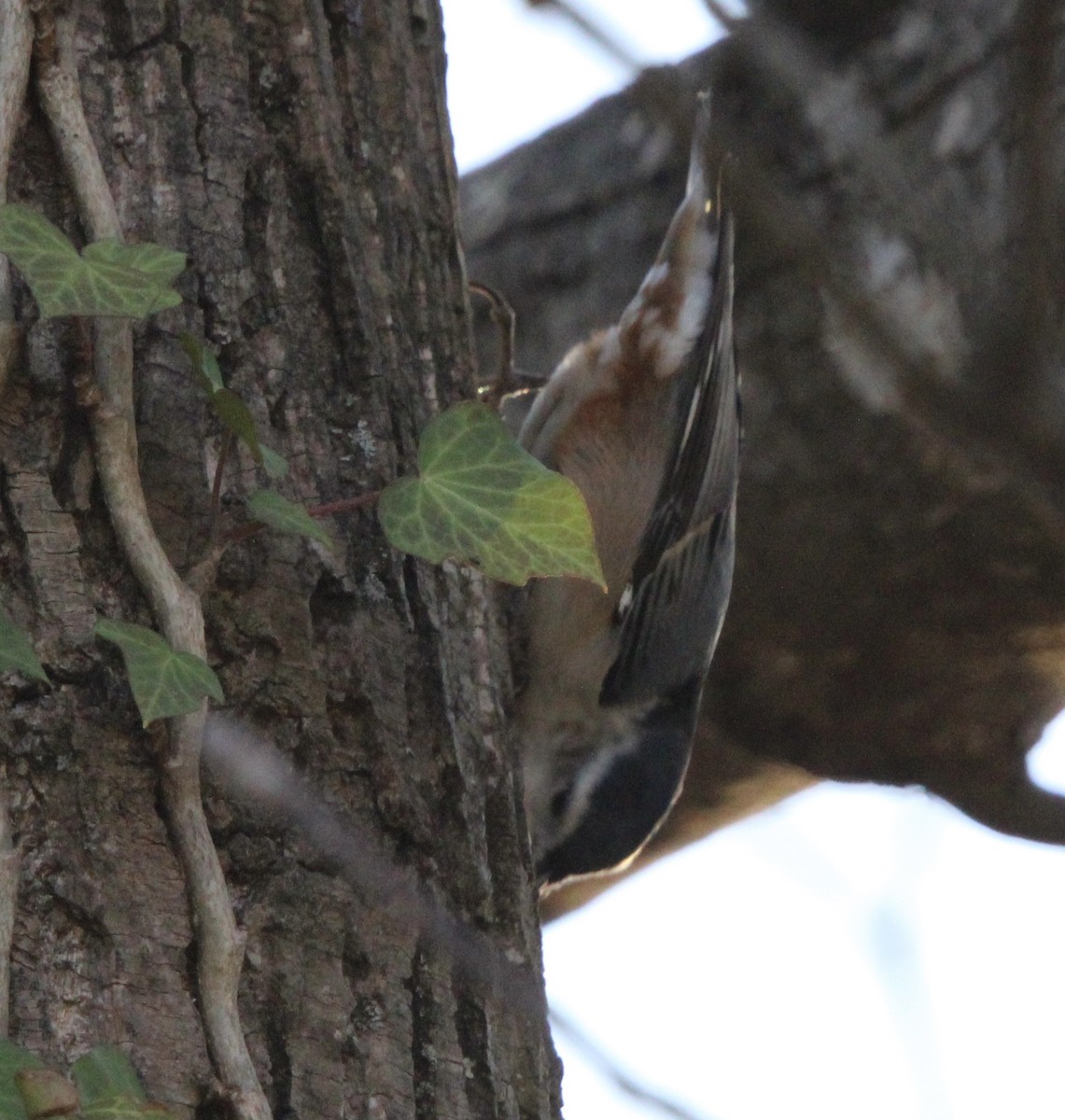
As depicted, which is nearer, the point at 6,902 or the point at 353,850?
the point at 6,902

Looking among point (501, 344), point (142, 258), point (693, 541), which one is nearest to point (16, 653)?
point (142, 258)

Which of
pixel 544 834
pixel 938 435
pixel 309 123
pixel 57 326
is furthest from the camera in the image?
pixel 544 834

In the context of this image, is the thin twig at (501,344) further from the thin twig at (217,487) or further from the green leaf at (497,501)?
the thin twig at (217,487)

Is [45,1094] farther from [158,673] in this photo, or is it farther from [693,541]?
[693,541]

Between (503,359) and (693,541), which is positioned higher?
(503,359)

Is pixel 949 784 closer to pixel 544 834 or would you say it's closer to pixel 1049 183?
pixel 544 834

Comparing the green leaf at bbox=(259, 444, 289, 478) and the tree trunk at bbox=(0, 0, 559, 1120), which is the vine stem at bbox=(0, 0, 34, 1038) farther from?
the green leaf at bbox=(259, 444, 289, 478)

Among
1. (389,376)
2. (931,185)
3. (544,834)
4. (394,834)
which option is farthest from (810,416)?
(394,834)

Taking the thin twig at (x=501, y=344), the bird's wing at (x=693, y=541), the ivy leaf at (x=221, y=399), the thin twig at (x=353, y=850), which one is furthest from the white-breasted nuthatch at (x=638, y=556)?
the ivy leaf at (x=221, y=399)

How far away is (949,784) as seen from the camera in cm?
260

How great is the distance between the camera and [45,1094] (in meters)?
0.95

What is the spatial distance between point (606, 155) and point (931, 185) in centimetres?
83

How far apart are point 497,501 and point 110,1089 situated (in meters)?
0.54

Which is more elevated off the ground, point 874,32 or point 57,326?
point 874,32
